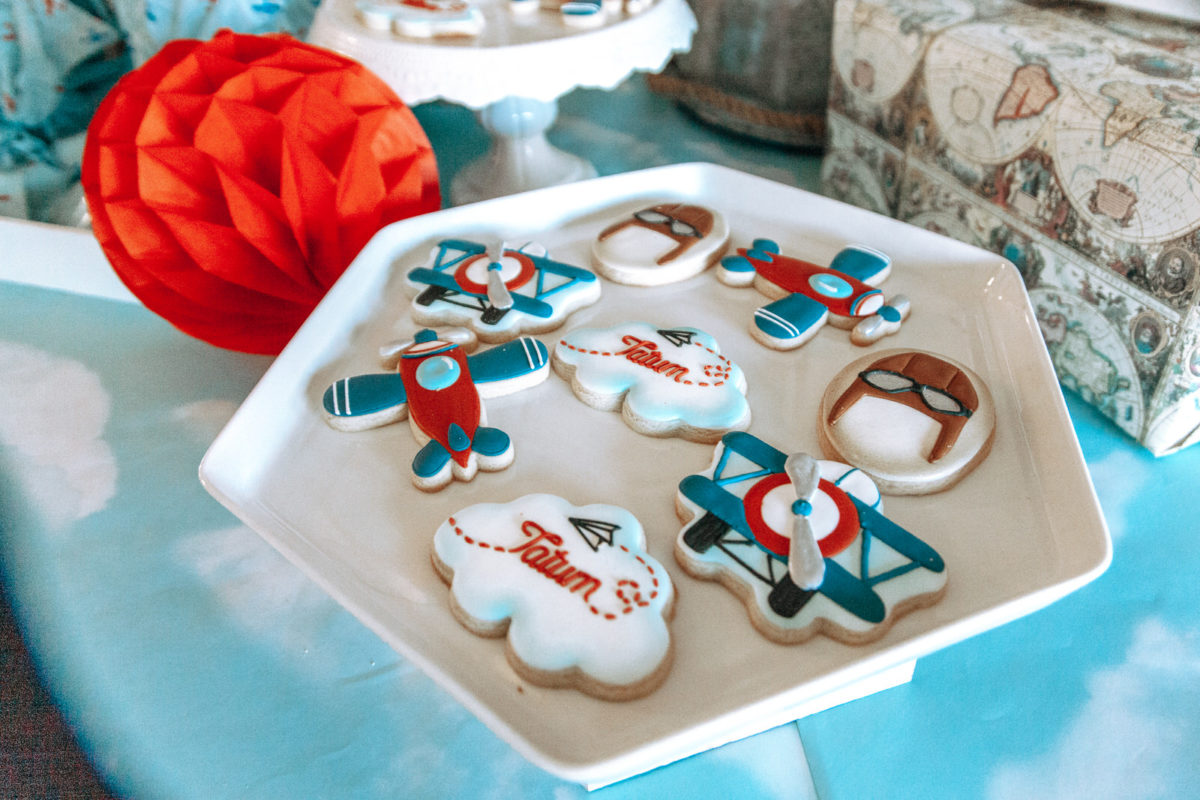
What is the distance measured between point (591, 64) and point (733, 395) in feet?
1.27

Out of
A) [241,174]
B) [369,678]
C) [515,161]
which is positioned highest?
[241,174]

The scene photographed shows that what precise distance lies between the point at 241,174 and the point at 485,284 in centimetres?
19

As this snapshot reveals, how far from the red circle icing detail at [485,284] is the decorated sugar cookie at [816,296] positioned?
0.13 metres

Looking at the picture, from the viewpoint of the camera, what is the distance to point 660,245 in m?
0.57

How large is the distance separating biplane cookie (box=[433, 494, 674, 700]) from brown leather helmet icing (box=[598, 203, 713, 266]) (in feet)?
0.81

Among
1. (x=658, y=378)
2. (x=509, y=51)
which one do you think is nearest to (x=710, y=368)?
(x=658, y=378)

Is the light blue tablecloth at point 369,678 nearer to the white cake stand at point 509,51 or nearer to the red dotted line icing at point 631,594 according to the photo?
the red dotted line icing at point 631,594

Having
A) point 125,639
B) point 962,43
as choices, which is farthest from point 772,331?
point 125,639

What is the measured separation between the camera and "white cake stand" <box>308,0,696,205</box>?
0.68 metres

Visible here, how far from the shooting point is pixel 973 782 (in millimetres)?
415

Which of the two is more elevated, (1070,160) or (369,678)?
(1070,160)

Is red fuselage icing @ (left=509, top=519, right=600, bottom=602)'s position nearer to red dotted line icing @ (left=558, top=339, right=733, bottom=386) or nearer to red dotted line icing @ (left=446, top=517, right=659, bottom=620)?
red dotted line icing @ (left=446, top=517, right=659, bottom=620)

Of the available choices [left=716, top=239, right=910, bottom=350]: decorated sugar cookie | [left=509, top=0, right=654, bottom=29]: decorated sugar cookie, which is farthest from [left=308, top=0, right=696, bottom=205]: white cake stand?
[left=716, top=239, right=910, bottom=350]: decorated sugar cookie

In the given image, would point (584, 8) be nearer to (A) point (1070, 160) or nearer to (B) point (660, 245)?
(B) point (660, 245)
